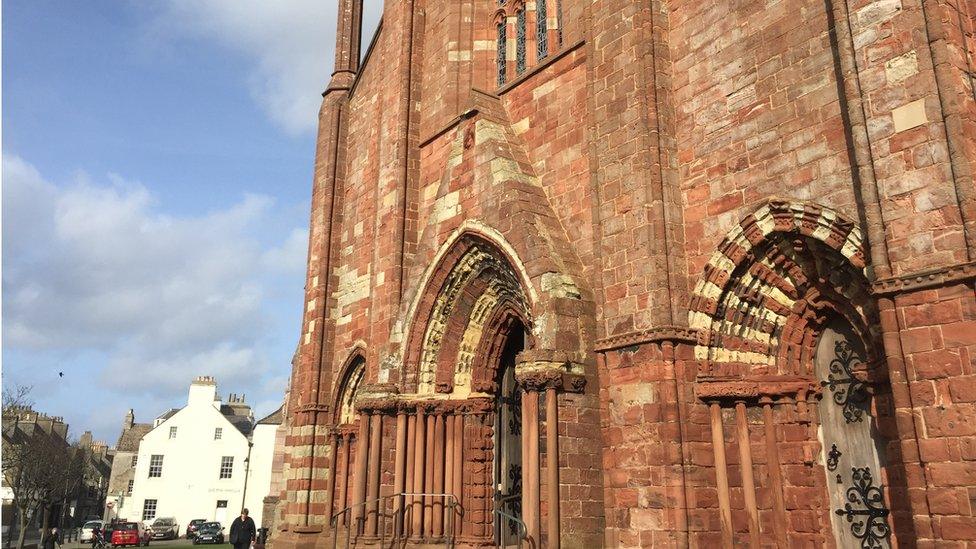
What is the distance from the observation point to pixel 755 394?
29.6 feet

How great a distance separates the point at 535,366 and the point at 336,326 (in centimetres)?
892

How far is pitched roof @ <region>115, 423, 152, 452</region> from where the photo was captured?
55787mm

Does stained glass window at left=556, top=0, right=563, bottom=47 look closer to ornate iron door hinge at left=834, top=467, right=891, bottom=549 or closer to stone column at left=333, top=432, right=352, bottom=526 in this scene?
ornate iron door hinge at left=834, top=467, right=891, bottom=549

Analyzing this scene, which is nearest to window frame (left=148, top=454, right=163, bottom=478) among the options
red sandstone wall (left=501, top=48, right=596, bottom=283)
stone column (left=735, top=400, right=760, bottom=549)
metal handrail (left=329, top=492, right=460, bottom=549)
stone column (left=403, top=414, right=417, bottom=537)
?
metal handrail (left=329, top=492, right=460, bottom=549)

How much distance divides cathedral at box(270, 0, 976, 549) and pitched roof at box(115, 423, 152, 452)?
1916 inches

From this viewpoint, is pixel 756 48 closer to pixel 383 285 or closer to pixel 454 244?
pixel 454 244

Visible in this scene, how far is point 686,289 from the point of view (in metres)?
9.71

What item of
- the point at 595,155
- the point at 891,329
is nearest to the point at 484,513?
the point at 595,155

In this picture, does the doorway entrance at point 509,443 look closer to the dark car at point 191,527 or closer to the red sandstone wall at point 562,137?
the red sandstone wall at point 562,137

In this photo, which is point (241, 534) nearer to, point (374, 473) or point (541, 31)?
point (374, 473)

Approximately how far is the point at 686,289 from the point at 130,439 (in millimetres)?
57777

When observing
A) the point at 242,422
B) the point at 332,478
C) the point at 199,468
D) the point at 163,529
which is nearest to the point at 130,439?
the point at 242,422

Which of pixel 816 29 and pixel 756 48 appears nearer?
pixel 816 29

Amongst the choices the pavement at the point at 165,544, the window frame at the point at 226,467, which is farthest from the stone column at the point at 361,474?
the window frame at the point at 226,467
